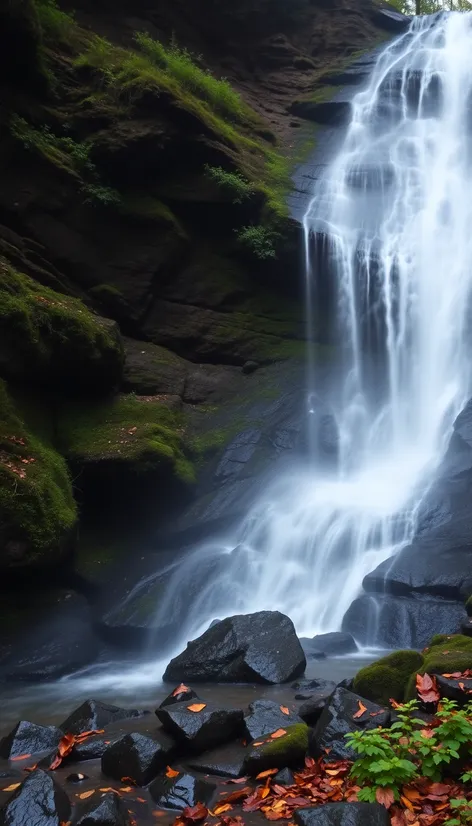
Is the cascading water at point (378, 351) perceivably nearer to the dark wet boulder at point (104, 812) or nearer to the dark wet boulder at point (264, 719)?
the dark wet boulder at point (264, 719)

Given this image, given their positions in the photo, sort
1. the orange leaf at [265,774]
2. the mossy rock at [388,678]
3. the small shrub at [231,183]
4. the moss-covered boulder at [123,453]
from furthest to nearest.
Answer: the small shrub at [231,183], the moss-covered boulder at [123,453], the mossy rock at [388,678], the orange leaf at [265,774]

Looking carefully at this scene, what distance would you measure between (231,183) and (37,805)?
14439mm

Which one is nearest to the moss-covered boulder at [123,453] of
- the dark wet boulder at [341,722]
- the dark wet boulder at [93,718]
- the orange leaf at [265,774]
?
the dark wet boulder at [93,718]

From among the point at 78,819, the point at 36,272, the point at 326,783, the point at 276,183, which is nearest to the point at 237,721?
the point at 326,783

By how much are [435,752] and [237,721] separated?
182 centimetres

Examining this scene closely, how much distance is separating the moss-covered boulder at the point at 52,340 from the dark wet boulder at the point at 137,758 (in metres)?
7.01

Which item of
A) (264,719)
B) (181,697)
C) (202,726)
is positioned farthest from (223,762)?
(181,697)

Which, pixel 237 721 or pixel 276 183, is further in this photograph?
pixel 276 183

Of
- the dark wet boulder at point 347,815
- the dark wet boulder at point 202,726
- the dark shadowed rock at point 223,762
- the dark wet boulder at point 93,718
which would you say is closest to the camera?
the dark wet boulder at point 347,815

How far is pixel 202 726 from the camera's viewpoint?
4727 mm

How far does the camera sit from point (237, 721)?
4.91 m

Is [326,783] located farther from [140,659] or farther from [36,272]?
[36,272]

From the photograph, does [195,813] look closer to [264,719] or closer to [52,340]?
[264,719]

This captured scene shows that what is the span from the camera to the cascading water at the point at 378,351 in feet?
33.8
